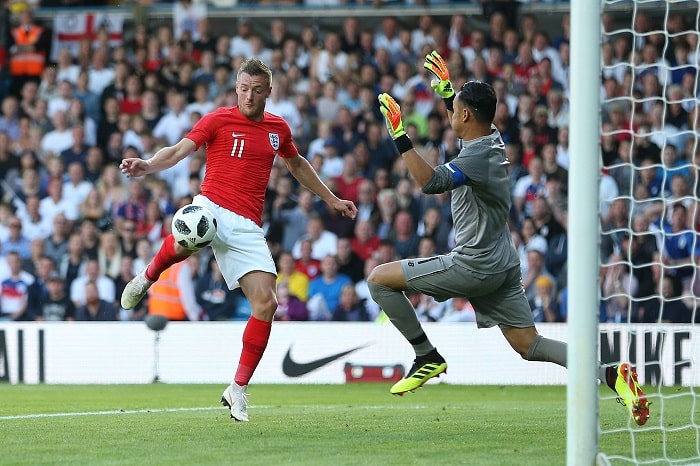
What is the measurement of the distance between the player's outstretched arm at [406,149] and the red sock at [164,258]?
6.93ft

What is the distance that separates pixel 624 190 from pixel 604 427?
7.87 meters

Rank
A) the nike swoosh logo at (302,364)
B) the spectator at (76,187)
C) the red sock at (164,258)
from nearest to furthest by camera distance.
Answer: the red sock at (164,258)
the nike swoosh logo at (302,364)
the spectator at (76,187)

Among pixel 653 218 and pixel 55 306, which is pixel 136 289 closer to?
pixel 55 306

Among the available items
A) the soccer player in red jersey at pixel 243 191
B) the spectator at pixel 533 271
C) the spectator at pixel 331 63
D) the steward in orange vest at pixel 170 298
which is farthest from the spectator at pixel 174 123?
the soccer player in red jersey at pixel 243 191

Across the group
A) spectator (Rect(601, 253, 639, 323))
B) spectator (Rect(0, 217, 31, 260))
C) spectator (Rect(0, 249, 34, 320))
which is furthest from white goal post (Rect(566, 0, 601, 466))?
spectator (Rect(0, 217, 31, 260))

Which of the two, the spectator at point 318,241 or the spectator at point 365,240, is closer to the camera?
the spectator at point 365,240

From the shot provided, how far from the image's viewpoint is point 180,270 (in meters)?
16.0

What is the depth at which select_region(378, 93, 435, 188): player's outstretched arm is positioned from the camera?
7.40 metres

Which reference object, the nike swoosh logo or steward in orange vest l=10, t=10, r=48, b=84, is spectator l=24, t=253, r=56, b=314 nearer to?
the nike swoosh logo

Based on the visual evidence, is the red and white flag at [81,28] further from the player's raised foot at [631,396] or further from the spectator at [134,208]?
the player's raised foot at [631,396]

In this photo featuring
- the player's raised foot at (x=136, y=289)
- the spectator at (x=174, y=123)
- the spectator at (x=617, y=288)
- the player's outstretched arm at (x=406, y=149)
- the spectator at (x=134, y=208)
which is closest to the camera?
the player's outstretched arm at (x=406, y=149)

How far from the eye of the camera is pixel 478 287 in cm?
799

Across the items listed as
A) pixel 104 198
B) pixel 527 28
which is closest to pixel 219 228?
pixel 104 198

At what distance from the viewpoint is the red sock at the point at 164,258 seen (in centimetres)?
895
